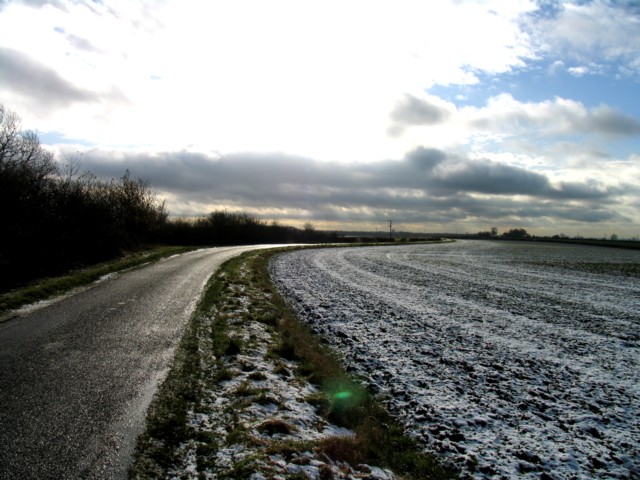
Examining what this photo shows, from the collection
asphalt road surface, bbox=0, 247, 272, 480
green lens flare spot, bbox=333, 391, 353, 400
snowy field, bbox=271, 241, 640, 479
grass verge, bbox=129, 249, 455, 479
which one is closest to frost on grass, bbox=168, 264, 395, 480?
grass verge, bbox=129, 249, 455, 479

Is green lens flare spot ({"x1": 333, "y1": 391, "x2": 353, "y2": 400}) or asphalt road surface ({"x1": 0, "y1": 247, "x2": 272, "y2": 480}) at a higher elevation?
asphalt road surface ({"x1": 0, "y1": 247, "x2": 272, "y2": 480})

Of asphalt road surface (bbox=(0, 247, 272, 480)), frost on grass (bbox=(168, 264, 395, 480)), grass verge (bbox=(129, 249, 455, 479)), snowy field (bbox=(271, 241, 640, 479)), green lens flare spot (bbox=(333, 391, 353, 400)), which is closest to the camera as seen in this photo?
asphalt road surface (bbox=(0, 247, 272, 480))

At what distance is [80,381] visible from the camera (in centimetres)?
719

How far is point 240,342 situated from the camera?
10227 millimetres

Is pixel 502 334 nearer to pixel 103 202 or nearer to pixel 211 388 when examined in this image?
pixel 211 388

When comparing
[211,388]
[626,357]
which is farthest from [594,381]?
[211,388]

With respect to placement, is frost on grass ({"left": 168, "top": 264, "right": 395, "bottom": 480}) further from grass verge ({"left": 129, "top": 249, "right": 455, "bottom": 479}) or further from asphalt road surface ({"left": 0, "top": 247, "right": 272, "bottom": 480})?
asphalt road surface ({"left": 0, "top": 247, "right": 272, "bottom": 480})

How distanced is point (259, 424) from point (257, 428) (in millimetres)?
118

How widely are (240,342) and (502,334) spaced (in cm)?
790

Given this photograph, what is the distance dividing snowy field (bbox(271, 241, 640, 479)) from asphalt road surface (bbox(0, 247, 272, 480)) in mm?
4375

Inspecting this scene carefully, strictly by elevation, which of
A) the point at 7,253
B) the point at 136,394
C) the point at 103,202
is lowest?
the point at 136,394

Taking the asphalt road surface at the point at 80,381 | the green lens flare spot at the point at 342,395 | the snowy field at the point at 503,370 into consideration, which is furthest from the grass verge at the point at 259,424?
the snowy field at the point at 503,370

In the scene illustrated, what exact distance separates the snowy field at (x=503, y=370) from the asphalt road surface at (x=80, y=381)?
437 centimetres

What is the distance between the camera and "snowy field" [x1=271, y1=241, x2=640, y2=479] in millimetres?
6207
